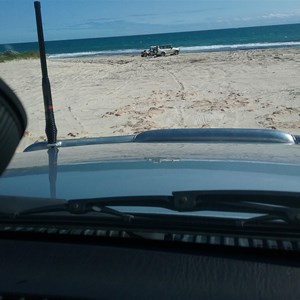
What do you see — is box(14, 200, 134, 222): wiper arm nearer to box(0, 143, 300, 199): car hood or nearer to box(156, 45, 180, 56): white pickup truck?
box(0, 143, 300, 199): car hood

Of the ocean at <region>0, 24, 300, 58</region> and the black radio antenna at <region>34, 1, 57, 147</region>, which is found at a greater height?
the black radio antenna at <region>34, 1, 57, 147</region>

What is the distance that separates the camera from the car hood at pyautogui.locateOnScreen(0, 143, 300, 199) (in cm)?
256

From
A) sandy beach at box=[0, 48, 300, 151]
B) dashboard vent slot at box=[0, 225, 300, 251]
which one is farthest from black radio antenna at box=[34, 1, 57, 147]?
sandy beach at box=[0, 48, 300, 151]

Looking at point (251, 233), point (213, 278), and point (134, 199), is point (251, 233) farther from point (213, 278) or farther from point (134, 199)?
point (134, 199)

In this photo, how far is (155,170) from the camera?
2.92m

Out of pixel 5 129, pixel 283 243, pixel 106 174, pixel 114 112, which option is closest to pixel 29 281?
pixel 5 129

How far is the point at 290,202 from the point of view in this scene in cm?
218

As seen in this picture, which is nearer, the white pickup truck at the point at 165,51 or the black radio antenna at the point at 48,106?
the black radio antenna at the point at 48,106

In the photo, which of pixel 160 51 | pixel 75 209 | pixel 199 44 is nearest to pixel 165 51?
pixel 160 51

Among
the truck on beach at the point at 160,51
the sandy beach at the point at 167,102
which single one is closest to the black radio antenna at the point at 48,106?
the sandy beach at the point at 167,102

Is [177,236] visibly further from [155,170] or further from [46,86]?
[46,86]

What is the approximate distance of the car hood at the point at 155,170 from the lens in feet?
8.41

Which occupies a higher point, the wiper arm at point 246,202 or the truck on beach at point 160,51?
the wiper arm at point 246,202

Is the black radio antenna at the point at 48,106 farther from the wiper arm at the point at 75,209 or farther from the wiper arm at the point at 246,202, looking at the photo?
the wiper arm at the point at 246,202
